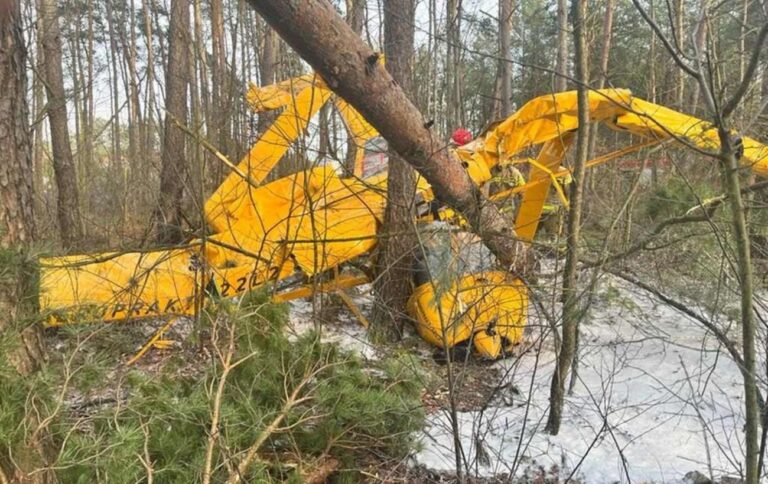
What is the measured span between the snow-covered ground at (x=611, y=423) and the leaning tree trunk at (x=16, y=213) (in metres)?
2.09

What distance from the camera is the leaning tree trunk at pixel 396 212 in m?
5.18

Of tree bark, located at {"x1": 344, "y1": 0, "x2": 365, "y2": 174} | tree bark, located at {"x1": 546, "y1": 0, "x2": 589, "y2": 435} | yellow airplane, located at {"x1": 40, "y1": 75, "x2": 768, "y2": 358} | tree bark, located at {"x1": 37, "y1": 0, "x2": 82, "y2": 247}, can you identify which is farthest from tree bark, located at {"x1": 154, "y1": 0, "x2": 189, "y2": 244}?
tree bark, located at {"x1": 546, "y1": 0, "x2": 589, "y2": 435}

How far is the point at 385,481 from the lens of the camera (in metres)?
3.25

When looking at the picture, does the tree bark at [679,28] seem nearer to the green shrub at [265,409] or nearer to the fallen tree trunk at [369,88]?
the fallen tree trunk at [369,88]

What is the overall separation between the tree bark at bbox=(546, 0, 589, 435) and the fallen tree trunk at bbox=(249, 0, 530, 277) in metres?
0.69

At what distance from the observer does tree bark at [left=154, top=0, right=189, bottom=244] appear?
5.36m

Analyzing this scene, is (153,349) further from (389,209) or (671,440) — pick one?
(671,440)

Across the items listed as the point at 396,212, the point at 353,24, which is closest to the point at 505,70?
the point at 353,24

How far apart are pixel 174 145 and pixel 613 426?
15.8 ft

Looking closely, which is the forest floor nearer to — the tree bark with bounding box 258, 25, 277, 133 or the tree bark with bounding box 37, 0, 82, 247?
the tree bark with bounding box 37, 0, 82, 247

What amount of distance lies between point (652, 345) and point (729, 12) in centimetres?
422

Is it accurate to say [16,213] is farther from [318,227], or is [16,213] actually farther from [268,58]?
[268,58]

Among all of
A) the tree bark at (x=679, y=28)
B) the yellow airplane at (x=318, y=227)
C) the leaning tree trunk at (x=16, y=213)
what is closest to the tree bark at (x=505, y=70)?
the tree bark at (x=679, y=28)

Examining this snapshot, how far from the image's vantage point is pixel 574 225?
13.3ft
